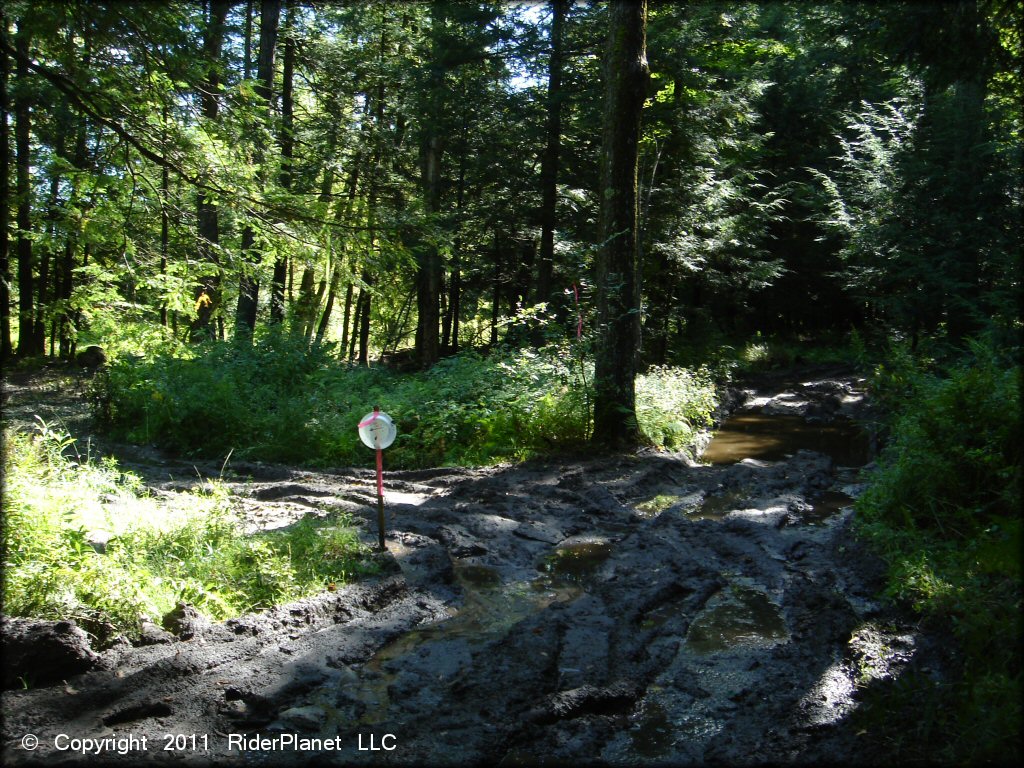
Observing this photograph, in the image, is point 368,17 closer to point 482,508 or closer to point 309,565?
point 482,508

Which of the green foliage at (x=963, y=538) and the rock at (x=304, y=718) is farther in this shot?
the rock at (x=304, y=718)

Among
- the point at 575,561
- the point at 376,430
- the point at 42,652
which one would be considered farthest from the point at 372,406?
the point at 42,652

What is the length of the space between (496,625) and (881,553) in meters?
3.61

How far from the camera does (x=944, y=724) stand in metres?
Answer: 3.69

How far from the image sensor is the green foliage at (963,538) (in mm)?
3625

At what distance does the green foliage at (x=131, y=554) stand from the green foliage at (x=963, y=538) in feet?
14.3

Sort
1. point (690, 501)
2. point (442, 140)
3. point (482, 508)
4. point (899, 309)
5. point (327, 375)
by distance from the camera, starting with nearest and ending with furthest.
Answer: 1. point (482, 508)
2. point (690, 501)
3. point (327, 375)
4. point (899, 309)
5. point (442, 140)

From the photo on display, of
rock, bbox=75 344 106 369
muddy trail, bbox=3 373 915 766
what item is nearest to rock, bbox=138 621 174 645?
muddy trail, bbox=3 373 915 766

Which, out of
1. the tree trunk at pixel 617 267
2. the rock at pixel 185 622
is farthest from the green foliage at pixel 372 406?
the rock at pixel 185 622

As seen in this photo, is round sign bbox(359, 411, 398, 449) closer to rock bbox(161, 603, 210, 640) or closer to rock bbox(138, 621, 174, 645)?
rock bbox(161, 603, 210, 640)

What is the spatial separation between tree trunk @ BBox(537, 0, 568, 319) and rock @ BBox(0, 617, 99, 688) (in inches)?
635

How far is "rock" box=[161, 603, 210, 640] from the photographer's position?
4.93 m

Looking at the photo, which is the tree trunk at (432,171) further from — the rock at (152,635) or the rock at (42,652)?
the rock at (42,652)

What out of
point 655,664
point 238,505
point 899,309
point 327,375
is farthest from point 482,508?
point 899,309
